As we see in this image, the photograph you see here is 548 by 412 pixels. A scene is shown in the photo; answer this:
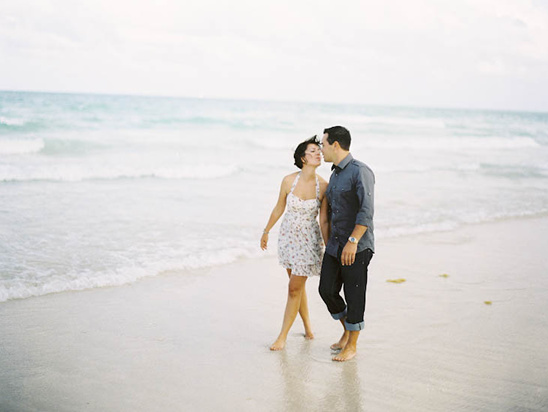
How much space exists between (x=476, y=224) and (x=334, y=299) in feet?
19.9

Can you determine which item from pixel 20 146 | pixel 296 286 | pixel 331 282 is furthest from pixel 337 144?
pixel 20 146

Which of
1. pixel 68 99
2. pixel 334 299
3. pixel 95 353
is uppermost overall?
pixel 68 99

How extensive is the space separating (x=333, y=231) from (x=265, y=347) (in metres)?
1.17

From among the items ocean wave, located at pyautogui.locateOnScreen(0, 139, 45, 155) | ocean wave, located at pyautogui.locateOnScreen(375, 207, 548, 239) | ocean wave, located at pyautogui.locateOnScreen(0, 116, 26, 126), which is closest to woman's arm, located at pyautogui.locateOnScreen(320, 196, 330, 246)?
ocean wave, located at pyautogui.locateOnScreen(375, 207, 548, 239)

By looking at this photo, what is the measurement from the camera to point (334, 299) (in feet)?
13.8

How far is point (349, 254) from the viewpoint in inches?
154

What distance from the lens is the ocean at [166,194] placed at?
6.77 meters

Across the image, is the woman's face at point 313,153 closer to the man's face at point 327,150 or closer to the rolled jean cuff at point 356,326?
the man's face at point 327,150

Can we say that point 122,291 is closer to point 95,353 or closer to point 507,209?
point 95,353

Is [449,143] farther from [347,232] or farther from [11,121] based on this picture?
[347,232]

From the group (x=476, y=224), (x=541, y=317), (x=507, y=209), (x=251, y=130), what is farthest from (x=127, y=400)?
(x=251, y=130)

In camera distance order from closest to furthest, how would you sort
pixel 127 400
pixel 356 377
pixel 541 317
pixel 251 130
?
pixel 127 400 → pixel 356 377 → pixel 541 317 → pixel 251 130

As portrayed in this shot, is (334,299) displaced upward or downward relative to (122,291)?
upward

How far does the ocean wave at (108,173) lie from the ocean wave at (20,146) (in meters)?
4.20
